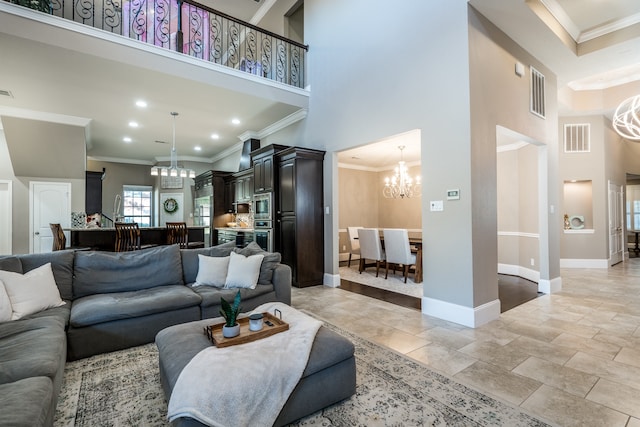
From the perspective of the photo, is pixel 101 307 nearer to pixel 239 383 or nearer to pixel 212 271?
pixel 212 271

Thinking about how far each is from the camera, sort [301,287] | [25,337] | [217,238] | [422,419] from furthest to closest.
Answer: [217,238] < [301,287] < [25,337] < [422,419]

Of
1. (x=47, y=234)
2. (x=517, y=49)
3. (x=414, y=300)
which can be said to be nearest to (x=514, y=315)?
(x=414, y=300)

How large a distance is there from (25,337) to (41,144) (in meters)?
5.83

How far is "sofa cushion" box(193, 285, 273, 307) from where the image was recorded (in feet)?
10.1

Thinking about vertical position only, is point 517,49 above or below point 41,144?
above

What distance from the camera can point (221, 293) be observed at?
125 inches

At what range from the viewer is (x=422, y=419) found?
5.77ft

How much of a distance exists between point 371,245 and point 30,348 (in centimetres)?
503

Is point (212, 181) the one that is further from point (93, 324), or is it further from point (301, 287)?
point (93, 324)

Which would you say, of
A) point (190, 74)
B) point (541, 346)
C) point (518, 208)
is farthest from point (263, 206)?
point (518, 208)

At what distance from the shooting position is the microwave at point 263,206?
565 centimetres

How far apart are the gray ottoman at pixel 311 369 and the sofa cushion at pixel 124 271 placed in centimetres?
144

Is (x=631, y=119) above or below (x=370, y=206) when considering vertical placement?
above

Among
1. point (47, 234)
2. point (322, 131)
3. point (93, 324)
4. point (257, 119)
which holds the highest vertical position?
point (257, 119)
